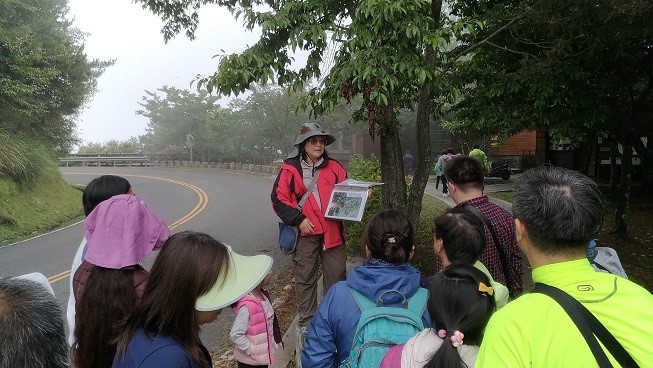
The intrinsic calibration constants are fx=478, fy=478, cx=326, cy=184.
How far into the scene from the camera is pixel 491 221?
3.06m

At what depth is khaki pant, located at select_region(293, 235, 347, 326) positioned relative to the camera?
454 cm

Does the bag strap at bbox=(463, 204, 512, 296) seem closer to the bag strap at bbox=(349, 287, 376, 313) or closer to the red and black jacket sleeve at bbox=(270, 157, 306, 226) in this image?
the bag strap at bbox=(349, 287, 376, 313)

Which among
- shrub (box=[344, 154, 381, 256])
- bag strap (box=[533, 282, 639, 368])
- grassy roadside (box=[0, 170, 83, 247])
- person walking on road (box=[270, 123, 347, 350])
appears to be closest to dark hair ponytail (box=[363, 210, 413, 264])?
bag strap (box=[533, 282, 639, 368])

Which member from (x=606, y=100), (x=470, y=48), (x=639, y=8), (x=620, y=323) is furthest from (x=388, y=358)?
(x=606, y=100)

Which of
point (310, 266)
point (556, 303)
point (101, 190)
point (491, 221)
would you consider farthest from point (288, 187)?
point (556, 303)

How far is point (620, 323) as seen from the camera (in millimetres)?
1356

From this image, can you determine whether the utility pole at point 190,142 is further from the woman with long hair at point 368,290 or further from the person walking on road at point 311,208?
the woman with long hair at point 368,290

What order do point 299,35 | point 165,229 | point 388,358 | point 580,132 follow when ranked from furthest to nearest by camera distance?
point 580,132
point 299,35
point 165,229
point 388,358

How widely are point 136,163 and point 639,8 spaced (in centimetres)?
3621

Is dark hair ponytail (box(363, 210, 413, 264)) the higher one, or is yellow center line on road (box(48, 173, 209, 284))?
dark hair ponytail (box(363, 210, 413, 264))

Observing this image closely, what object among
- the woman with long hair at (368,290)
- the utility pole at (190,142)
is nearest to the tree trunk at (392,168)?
the woman with long hair at (368,290)

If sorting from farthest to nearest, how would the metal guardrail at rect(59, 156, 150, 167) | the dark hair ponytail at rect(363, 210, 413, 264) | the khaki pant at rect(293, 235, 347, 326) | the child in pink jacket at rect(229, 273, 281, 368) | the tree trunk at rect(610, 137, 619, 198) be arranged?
1. the metal guardrail at rect(59, 156, 150, 167)
2. the tree trunk at rect(610, 137, 619, 198)
3. the khaki pant at rect(293, 235, 347, 326)
4. the child in pink jacket at rect(229, 273, 281, 368)
5. the dark hair ponytail at rect(363, 210, 413, 264)

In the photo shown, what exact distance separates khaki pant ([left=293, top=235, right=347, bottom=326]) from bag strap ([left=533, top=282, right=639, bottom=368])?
10.7ft

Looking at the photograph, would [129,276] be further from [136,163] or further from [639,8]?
[136,163]
